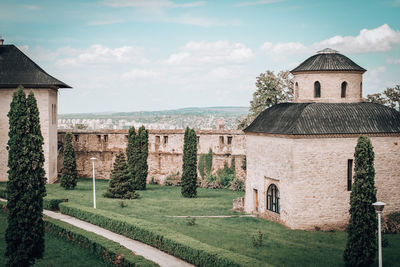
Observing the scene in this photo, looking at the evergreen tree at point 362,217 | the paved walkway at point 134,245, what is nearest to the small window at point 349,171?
the evergreen tree at point 362,217

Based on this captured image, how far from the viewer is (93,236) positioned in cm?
2259

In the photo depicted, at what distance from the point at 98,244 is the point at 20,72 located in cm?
2383

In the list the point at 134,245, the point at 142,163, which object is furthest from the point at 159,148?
the point at 134,245

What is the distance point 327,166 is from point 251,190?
5.69 metres

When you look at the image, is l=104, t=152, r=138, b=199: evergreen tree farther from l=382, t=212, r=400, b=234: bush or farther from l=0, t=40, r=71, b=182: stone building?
l=382, t=212, r=400, b=234: bush

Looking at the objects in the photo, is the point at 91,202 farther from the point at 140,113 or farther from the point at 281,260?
the point at 140,113

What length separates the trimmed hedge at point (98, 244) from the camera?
63.1ft

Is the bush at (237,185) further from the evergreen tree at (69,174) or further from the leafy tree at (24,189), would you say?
the leafy tree at (24,189)

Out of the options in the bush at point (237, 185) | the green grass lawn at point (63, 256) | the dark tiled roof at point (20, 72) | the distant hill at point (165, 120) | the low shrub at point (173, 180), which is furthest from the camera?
the distant hill at point (165, 120)

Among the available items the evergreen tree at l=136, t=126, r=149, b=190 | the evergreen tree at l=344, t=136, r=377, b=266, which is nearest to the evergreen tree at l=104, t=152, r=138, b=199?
the evergreen tree at l=136, t=126, r=149, b=190

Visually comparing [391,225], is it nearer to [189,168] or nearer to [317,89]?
[317,89]

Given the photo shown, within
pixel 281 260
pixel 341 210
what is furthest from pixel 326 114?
pixel 281 260

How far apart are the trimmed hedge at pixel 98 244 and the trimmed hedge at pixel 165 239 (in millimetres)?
1475

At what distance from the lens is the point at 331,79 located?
93.4 ft
